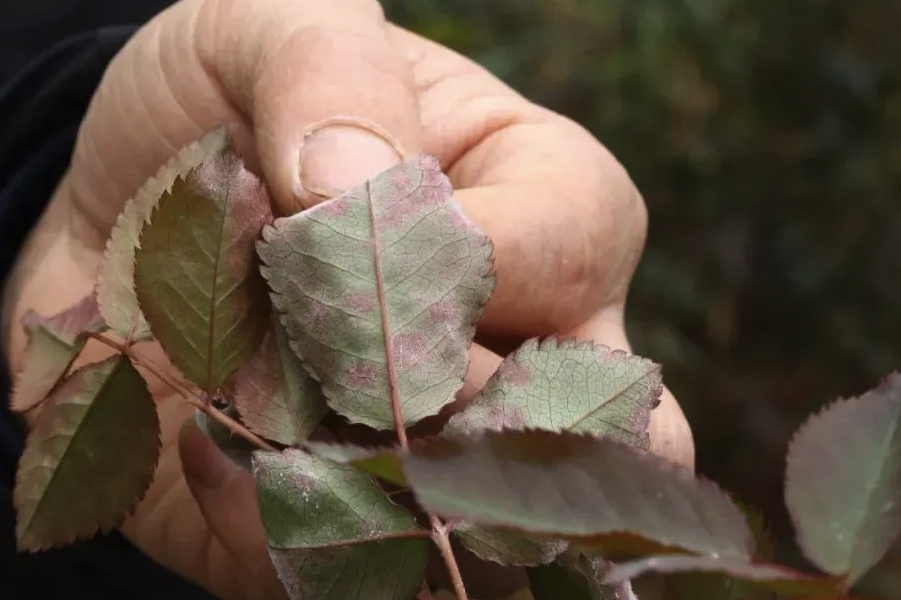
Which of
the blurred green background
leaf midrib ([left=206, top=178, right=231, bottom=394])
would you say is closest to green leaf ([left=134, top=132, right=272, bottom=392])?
leaf midrib ([left=206, top=178, right=231, bottom=394])

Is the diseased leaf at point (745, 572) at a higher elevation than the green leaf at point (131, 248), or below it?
higher

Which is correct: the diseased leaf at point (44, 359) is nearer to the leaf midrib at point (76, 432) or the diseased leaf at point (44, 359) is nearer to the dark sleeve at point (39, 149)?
the leaf midrib at point (76, 432)

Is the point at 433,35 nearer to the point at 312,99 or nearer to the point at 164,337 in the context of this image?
Result: the point at 312,99

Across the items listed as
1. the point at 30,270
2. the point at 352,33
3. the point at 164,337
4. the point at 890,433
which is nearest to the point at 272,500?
the point at 164,337

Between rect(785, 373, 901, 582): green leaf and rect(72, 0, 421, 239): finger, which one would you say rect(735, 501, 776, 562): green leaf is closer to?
rect(785, 373, 901, 582): green leaf

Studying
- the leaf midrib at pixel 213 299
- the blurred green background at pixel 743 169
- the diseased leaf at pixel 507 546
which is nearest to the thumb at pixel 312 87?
the leaf midrib at pixel 213 299

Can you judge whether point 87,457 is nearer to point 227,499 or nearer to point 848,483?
point 227,499
